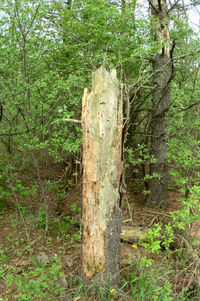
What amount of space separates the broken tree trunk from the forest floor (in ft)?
0.91

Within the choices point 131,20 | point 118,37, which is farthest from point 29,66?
point 131,20

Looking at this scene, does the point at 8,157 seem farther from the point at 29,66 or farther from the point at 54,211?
the point at 29,66

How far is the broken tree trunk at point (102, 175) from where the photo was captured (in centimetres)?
284

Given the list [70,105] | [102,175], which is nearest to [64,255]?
[102,175]

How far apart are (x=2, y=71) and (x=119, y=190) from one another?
11.6 feet

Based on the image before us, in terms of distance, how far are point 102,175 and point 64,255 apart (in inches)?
95.6

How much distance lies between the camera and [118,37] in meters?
5.28

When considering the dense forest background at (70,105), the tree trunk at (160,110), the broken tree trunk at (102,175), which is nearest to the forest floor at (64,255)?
the dense forest background at (70,105)

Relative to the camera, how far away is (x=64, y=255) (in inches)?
175

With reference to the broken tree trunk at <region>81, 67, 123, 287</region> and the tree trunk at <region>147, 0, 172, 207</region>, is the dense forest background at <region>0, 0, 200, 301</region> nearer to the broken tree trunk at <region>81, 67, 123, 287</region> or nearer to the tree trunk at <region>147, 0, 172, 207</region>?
the tree trunk at <region>147, 0, 172, 207</region>

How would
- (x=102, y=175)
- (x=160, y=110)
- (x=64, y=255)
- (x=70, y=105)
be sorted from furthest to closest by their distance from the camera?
1. (x=160, y=110)
2. (x=70, y=105)
3. (x=64, y=255)
4. (x=102, y=175)

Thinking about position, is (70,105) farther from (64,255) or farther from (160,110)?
(64,255)

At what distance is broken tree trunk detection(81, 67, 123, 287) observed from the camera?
2838 mm

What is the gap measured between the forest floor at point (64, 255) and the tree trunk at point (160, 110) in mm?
480
